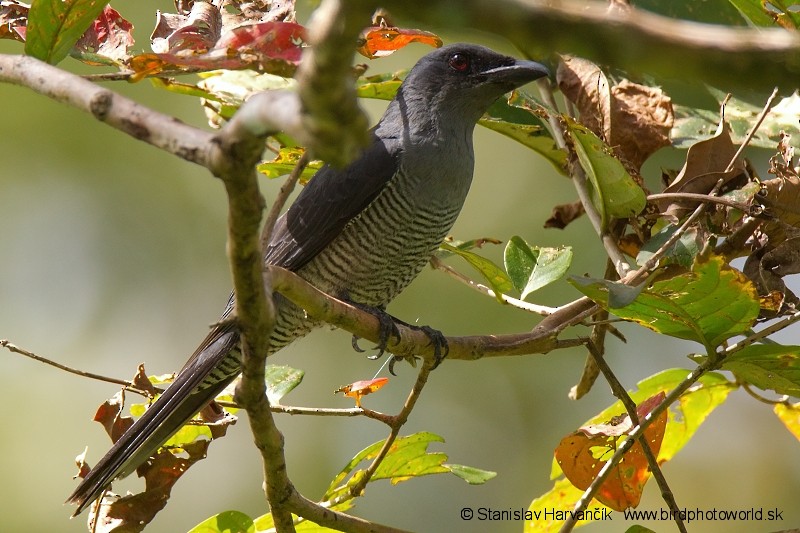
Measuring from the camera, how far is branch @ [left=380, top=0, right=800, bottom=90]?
80 centimetres

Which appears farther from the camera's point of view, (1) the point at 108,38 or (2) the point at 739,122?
(2) the point at 739,122

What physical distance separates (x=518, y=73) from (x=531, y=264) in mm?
819

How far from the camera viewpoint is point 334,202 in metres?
A: 3.73

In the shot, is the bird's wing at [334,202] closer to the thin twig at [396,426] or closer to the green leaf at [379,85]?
the green leaf at [379,85]

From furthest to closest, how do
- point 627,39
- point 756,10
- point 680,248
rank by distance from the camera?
→ point 756,10 → point 680,248 → point 627,39

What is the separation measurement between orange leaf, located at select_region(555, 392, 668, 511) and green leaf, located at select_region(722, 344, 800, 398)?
0.90 feet

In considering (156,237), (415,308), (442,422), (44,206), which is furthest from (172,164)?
(442,422)

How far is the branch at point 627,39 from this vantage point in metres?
0.80

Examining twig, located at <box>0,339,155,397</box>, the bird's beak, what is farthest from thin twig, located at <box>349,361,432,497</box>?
the bird's beak

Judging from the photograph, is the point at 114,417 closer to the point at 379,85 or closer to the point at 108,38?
the point at 108,38

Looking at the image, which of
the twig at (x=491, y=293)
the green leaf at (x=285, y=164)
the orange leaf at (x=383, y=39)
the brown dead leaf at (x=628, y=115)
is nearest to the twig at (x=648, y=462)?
the twig at (x=491, y=293)

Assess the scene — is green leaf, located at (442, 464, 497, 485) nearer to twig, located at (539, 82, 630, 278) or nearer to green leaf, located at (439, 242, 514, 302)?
green leaf, located at (439, 242, 514, 302)

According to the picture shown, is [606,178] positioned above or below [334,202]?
below

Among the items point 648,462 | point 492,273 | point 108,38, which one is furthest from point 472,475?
point 108,38
